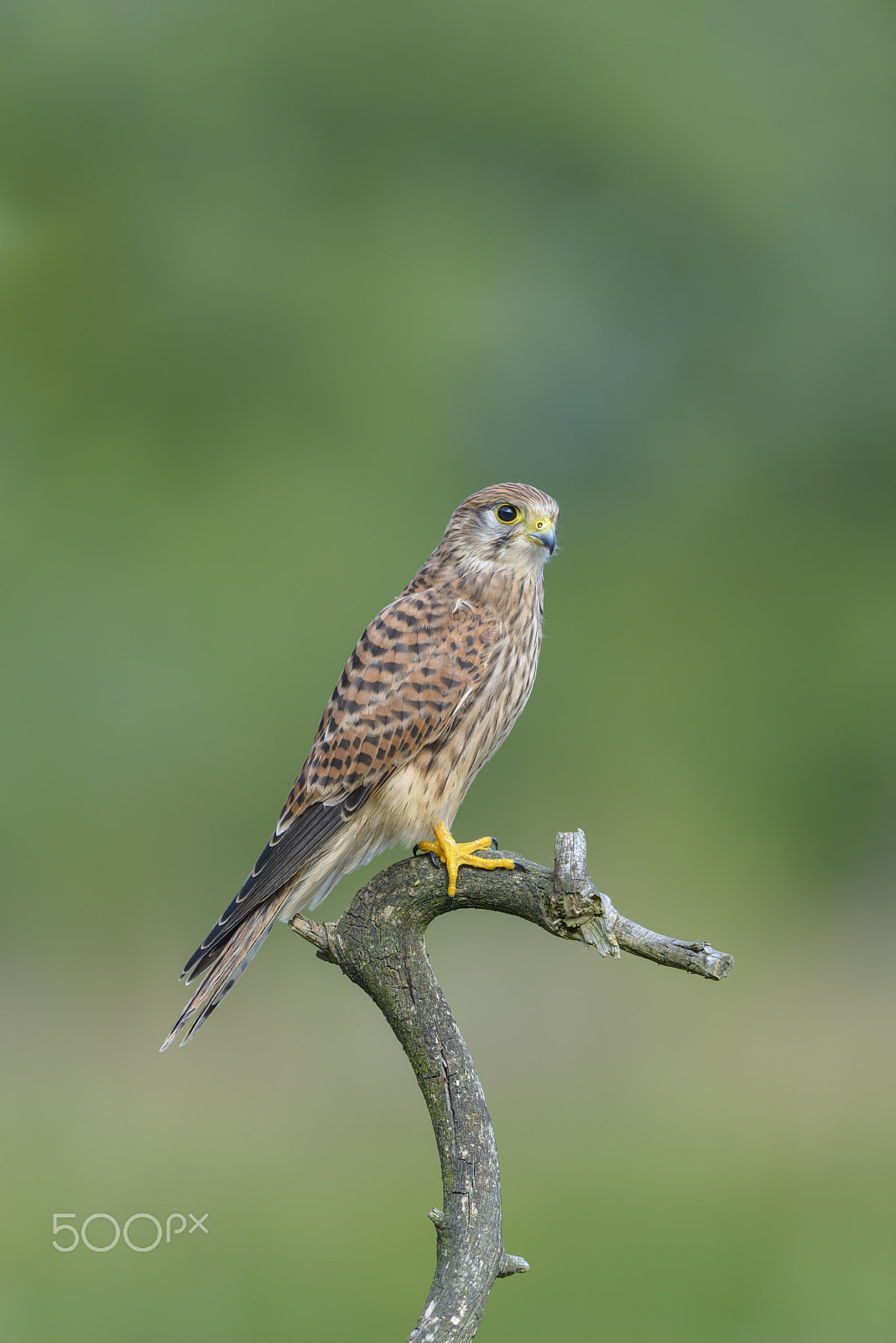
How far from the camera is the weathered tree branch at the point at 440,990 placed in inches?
59.4

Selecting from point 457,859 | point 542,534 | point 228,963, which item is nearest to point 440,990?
point 457,859

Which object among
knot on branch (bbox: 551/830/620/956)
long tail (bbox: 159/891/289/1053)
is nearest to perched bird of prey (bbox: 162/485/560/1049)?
long tail (bbox: 159/891/289/1053)

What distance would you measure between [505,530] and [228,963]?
847 millimetres

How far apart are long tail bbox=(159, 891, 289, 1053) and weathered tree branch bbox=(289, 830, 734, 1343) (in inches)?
2.3

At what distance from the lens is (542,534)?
186 centimetres

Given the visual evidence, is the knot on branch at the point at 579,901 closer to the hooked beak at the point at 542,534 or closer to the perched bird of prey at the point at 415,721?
the perched bird of prey at the point at 415,721

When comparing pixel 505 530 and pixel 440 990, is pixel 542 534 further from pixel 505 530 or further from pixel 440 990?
pixel 440 990

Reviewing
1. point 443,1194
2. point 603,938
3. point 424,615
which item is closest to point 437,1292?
point 443,1194

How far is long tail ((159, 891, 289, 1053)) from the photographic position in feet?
5.66

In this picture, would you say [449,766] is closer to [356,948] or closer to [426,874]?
[426,874]

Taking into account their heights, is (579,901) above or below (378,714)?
below

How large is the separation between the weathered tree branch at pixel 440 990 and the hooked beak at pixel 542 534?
0.53 meters

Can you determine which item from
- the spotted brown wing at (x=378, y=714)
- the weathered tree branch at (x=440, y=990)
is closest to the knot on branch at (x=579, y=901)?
the weathered tree branch at (x=440, y=990)

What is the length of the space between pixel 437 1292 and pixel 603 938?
23.0 inches
